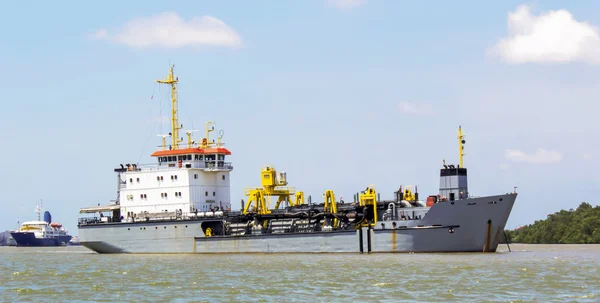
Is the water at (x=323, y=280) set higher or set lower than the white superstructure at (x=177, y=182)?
lower

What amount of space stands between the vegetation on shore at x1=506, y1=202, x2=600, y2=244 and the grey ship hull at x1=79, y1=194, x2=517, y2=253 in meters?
34.6

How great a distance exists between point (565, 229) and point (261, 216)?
38.3 meters

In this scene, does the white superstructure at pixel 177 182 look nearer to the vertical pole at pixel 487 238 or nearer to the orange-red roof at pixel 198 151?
the orange-red roof at pixel 198 151

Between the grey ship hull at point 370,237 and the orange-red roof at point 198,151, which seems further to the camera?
the orange-red roof at point 198,151

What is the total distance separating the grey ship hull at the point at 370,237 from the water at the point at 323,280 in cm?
126

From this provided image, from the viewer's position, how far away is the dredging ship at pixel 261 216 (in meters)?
46.1

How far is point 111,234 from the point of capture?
185ft

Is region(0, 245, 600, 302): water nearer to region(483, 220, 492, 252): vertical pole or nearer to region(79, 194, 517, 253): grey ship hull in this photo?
region(483, 220, 492, 252): vertical pole

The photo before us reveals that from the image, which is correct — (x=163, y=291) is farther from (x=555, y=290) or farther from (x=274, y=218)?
(x=274, y=218)

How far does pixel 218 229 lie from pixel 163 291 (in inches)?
909

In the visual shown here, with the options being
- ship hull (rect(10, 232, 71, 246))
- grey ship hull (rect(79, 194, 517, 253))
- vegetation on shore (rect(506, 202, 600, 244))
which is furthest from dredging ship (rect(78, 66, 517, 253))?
ship hull (rect(10, 232, 71, 246))

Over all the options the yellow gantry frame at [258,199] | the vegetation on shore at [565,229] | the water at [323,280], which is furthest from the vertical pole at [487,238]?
the vegetation on shore at [565,229]

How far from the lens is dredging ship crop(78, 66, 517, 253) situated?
4609cm

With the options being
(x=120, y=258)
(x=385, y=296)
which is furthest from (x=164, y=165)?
(x=385, y=296)
